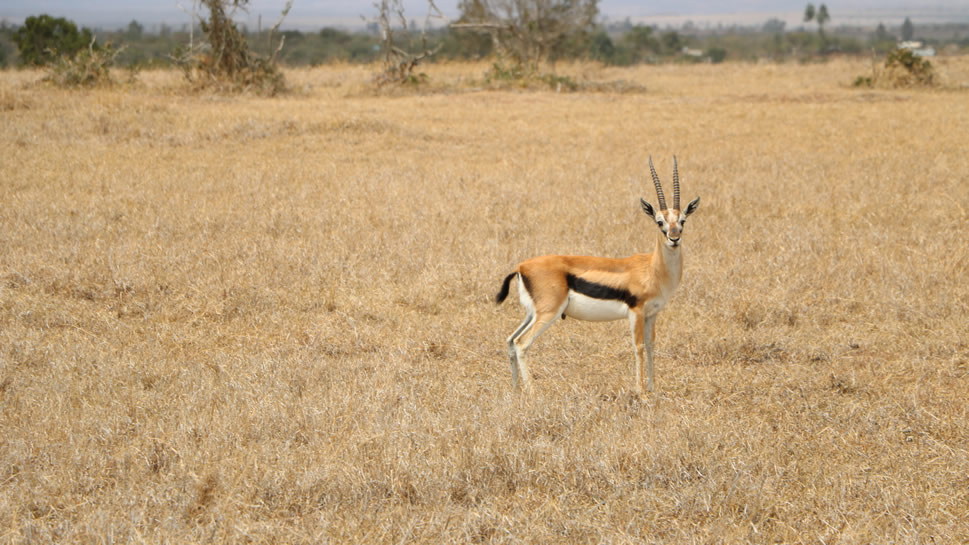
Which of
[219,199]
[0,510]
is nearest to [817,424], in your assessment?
[0,510]

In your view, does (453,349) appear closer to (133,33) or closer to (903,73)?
(903,73)

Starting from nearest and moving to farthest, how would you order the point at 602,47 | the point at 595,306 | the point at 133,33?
1. the point at 595,306
2. the point at 602,47
3. the point at 133,33

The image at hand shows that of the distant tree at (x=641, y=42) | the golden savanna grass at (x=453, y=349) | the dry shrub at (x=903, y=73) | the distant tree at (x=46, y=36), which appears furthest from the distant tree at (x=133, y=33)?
the golden savanna grass at (x=453, y=349)

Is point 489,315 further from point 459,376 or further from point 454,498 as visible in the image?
point 454,498

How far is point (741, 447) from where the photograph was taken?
4043 millimetres

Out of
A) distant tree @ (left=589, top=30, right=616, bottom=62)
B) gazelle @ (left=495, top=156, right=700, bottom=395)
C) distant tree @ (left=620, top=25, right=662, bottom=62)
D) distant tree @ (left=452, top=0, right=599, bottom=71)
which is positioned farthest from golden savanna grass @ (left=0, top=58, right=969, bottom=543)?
distant tree @ (left=620, top=25, right=662, bottom=62)

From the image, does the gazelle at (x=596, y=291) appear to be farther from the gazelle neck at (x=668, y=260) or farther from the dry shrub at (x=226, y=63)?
the dry shrub at (x=226, y=63)

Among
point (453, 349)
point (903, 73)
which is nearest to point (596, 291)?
point (453, 349)

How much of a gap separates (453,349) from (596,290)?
118 centimetres

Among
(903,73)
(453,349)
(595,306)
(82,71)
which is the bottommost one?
(453,349)

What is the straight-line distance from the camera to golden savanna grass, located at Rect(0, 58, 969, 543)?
11.6 feet

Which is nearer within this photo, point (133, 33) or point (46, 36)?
point (46, 36)

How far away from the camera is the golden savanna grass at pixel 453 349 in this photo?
3.54 metres

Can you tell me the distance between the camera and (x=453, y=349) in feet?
18.1
